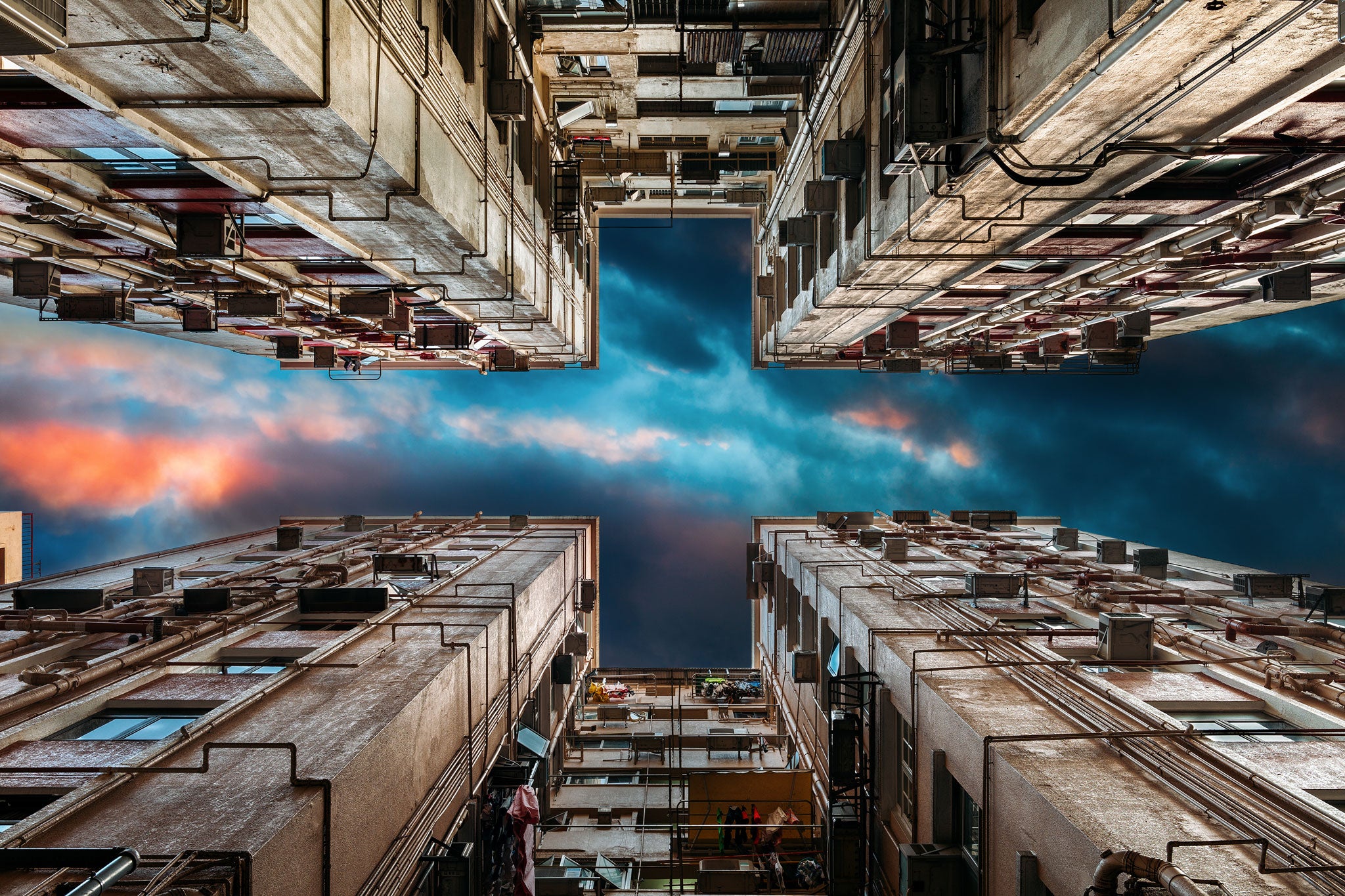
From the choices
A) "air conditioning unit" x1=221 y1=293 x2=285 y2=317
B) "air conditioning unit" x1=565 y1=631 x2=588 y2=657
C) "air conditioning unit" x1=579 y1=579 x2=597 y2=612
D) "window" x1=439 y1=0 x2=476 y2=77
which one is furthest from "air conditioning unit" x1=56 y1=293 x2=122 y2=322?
"air conditioning unit" x1=579 y1=579 x2=597 y2=612

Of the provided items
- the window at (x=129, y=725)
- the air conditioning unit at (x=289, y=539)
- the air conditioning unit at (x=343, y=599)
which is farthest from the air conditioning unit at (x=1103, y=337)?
the air conditioning unit at (x=289, y=539)

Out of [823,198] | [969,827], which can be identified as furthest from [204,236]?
[969,827]

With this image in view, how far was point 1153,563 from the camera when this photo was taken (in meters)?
21.5

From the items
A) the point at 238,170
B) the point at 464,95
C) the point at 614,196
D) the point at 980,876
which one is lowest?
the point at 980,876

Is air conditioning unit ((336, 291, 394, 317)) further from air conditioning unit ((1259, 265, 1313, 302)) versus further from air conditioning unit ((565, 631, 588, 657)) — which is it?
air conditioning unit ((1259, 265, 1313, 302))

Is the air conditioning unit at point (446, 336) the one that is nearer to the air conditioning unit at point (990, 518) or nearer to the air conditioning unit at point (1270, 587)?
the air conditioning unit at point (990, 518)

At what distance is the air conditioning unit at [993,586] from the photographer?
57.0 feet

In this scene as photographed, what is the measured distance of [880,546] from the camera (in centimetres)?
2577

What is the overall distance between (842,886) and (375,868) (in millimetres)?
10537

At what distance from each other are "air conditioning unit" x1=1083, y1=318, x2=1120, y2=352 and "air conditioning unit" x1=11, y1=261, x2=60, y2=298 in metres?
29.5

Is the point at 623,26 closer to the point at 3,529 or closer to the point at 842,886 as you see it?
the point at 842,886

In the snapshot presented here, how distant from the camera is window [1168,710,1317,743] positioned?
10508 millimetres

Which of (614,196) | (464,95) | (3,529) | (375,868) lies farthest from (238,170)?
(3,529)

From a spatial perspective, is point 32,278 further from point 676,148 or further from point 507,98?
point 676,148
